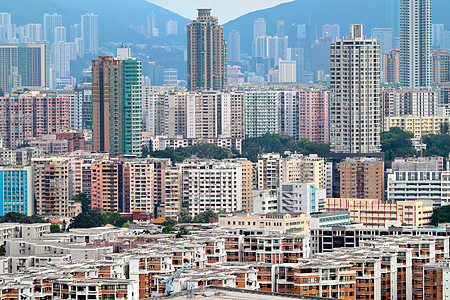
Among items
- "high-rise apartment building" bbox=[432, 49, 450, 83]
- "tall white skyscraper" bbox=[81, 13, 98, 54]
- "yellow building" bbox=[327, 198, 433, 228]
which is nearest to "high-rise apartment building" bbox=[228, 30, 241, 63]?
"tall white skyscraper" bbox=[81, 13, 98, 54]

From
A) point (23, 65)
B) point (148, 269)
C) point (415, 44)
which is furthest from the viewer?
point (23, 65)

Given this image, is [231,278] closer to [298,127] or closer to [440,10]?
[298,127]

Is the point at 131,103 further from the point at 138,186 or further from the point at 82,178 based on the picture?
the point at 138,186

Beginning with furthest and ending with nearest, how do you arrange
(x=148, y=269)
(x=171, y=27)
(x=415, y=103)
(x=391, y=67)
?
(x=171, y=27), (x=391, y=67), (x=415, y=103), (x=148, y=269)

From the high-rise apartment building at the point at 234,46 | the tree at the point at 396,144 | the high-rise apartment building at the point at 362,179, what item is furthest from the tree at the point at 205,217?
the high-rise apartment building at the point at 234,46

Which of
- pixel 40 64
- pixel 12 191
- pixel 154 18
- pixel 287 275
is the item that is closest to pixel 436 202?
pixel 12 191

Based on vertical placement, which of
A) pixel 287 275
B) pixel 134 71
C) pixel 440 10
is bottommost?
pixel 287 275

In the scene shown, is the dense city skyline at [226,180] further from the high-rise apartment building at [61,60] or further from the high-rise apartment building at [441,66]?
the high-rise apartment building at [61,60]

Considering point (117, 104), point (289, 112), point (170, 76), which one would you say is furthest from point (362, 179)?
point (170, 76)

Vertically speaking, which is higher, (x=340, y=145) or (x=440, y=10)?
(x=440, y=10)
